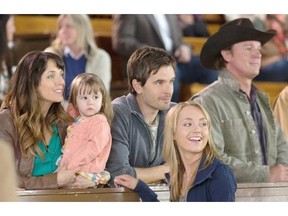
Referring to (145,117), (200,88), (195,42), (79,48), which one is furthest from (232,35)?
(195,42)

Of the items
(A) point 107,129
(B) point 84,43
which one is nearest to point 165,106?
(A) point 107,129

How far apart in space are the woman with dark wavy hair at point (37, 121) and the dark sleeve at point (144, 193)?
205 mm

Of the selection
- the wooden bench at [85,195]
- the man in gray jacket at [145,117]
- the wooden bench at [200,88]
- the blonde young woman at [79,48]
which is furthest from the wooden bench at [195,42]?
the wooden bench at [85,195]

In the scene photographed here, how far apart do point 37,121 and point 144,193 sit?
506 millimetres

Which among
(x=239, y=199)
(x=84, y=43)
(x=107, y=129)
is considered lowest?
(x=239, y=199)

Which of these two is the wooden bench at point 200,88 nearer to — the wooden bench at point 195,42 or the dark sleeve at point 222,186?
the wooden bench at point 195,42

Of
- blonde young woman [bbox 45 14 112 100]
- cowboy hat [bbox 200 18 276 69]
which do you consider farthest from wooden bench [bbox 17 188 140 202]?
blonde young woman [bbox 45 14 112 100]

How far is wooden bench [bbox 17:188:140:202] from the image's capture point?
4445 mm

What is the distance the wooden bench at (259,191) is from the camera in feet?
15.0

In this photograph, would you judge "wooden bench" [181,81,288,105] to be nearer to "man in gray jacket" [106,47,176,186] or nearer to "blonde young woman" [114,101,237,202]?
"man in gray jacket" [106,47,176,186]
